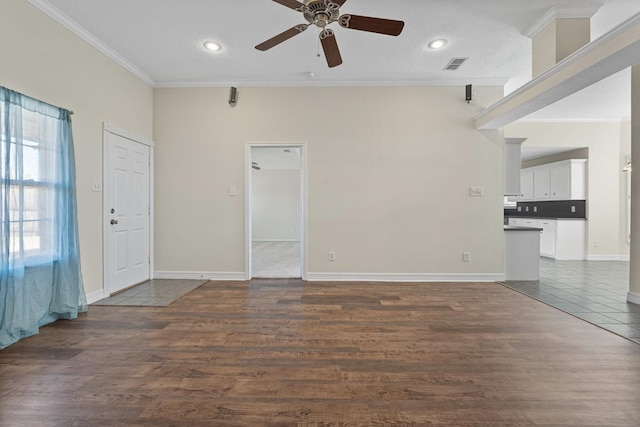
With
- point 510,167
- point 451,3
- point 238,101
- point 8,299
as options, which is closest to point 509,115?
point 510,167

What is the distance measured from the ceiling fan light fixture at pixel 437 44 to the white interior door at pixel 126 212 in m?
3.87

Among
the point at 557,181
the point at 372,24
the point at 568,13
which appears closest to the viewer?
the point at 372,24

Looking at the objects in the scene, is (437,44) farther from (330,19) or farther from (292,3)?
(292,3)

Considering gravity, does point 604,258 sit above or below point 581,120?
below

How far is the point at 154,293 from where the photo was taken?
3.71 metres

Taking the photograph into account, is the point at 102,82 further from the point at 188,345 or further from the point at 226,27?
the point at 188,345

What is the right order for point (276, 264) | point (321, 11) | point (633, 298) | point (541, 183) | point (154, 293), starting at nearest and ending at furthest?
point (321, 11)
point (633, 298)
point (154, 293)
point (276, 264)
point (541, 183)

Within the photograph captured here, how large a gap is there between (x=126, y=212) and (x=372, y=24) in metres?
3.63

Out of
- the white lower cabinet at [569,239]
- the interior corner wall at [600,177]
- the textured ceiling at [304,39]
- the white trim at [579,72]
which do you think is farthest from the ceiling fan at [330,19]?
the white lower cabinet at [569,239]

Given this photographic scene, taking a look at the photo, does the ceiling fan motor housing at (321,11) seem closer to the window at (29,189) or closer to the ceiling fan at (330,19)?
the ceiling fan at (330,19)

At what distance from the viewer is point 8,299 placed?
2.32 m

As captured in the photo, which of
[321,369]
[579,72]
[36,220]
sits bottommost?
[321,369]

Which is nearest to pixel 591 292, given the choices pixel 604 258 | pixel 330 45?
pixel 604 258

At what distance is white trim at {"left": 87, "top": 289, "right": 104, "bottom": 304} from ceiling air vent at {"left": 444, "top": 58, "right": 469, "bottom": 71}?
5040mm
